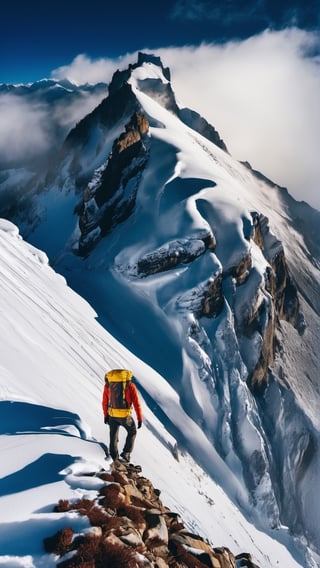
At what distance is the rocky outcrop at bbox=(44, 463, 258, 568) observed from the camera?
601 cm

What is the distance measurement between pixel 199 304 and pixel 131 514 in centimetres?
3273

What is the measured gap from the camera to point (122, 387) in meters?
11.5

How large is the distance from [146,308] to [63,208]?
26001mm

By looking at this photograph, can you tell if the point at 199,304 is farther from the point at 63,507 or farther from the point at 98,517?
the point at 98,517

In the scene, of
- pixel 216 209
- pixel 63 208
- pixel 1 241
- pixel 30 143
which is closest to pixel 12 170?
pixel 30 143

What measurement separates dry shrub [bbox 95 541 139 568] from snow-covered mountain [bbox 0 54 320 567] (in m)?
22.8

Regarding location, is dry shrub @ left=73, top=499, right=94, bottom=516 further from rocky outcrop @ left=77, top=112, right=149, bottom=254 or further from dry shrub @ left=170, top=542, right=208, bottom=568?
rocky outcrop @ left=77, top=112, right=149, bottom=254

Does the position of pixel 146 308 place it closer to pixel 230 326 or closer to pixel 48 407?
pixel 230 326

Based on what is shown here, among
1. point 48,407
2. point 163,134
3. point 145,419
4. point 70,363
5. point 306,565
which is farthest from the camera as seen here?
point 163,134

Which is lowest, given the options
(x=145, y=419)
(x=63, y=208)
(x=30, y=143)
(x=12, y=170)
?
(x=145, y=419)

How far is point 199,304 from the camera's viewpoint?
4003 cm

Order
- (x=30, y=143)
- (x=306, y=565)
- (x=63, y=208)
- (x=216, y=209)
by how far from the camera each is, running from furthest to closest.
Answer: (x=30, y=143) < (x=63, y=208) < (x=216, y=209) < (x=306, y=565)

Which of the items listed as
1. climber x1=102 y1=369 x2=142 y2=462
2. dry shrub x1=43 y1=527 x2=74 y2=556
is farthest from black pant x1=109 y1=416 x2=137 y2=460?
dry shrub x1=43 y1=527 x2=74 y2=556

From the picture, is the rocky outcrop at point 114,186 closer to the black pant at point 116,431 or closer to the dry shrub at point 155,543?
the black pant at point 116,431
